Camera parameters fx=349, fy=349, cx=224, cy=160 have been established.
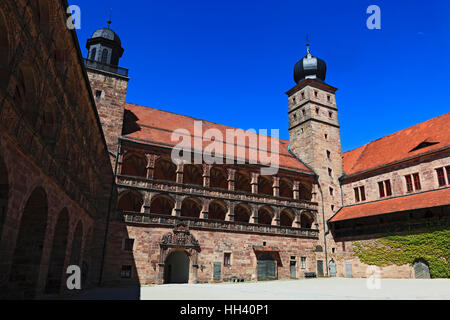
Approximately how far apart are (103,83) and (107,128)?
389 cm

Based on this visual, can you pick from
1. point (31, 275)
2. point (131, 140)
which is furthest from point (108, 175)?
point (31, 275)

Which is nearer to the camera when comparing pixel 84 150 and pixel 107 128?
pixel 84 150

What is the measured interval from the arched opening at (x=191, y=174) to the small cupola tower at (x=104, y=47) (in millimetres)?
10267

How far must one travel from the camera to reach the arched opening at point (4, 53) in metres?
8.08

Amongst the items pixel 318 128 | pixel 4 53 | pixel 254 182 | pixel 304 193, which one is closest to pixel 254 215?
pixel 254 182

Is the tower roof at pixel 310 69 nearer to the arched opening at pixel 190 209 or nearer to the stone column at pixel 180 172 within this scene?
the stone column at pixel 180 172

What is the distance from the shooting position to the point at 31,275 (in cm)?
1091

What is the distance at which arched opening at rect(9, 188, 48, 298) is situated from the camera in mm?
10750

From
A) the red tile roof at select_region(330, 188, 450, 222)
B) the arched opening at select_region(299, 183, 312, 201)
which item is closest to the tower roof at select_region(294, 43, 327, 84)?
the arched opening at select_region(299, 183, 312, 201)

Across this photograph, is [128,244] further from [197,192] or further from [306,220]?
[306,220]

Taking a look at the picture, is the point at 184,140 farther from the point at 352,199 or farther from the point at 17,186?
the point at 17,186

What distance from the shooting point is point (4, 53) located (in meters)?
8.38

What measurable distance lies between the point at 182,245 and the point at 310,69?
78.0 feet

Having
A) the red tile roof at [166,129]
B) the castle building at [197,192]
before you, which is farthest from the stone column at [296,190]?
the red tile roof at [166,129]
